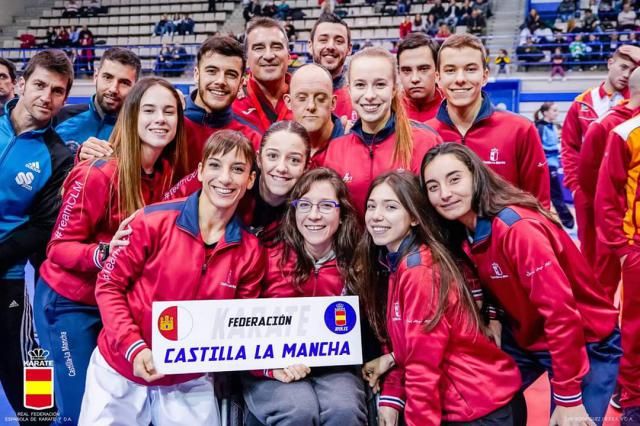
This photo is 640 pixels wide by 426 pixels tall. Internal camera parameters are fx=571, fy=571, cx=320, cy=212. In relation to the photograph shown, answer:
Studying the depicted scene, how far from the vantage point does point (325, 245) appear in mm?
2713

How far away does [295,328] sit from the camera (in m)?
2.45

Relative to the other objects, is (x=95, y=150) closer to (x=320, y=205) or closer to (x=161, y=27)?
(x=320, y=205)

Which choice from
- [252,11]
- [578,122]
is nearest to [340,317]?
[578,122]

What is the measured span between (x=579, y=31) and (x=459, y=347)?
13537 millimetres

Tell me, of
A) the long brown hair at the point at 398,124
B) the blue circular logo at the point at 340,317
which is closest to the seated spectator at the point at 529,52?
the long brown hair at the point at 398,124

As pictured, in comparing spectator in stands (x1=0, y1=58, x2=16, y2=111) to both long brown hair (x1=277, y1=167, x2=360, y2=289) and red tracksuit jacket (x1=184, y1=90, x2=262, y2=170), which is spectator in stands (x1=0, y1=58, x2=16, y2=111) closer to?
red tracksuit jacket (x1=184, y1=90, x2=262, y2=170)

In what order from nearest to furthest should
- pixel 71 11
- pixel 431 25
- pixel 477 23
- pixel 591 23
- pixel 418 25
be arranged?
pixel 591 23
pixel 477 23
pixel 431 25
pixel 418 25
pixel 71 11

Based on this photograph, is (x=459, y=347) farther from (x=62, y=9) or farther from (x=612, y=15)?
(x=62, y=9)

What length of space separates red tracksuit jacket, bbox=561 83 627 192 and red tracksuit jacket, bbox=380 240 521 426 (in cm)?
301

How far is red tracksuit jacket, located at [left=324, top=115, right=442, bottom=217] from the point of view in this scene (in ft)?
9.45

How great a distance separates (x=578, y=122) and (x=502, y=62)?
8.48m

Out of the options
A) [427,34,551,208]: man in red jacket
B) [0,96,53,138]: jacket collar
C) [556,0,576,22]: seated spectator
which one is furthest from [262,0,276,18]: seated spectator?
[427,34,551,208]: man in red jacket

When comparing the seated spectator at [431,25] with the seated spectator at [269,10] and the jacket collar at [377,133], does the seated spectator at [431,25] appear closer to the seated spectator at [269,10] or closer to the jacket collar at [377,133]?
the seated spectator at [269,10]

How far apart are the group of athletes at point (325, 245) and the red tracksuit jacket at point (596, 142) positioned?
0.63 metres
